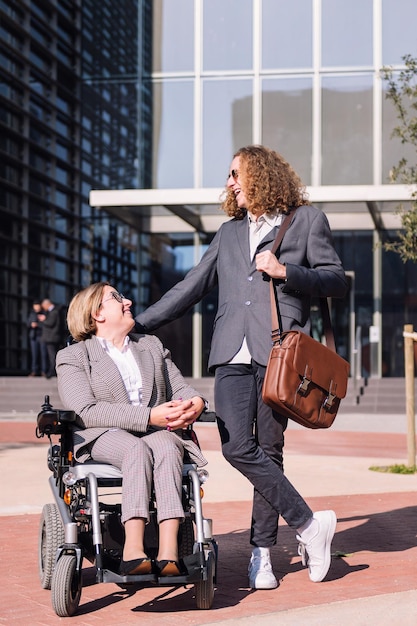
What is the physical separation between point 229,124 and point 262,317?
20.1 metres

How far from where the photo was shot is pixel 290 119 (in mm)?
24000

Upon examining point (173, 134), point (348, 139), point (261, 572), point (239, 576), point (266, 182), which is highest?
point (173, 134)

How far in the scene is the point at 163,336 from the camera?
81.2 feet

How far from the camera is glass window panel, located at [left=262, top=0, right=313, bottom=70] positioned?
24297 millimetres

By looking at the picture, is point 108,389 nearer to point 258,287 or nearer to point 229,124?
point 258,287

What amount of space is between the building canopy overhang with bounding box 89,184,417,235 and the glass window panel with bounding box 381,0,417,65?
3767mm

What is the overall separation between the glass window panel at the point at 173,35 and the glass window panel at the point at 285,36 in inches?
72.8

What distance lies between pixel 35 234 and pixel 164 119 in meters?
6.19

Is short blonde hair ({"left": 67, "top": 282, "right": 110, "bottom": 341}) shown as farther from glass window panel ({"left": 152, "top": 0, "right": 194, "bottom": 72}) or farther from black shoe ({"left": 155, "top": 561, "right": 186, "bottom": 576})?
glass window panel ({"left": 152, "top": 0, "right": 194, "bottom": 72})

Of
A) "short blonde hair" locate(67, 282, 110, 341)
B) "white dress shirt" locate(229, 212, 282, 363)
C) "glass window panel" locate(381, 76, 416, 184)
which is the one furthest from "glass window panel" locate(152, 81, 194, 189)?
"short blonde hair" locate(67, 282, 110, 341)

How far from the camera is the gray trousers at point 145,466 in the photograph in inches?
159

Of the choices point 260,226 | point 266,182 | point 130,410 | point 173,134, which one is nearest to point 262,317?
point 260,226

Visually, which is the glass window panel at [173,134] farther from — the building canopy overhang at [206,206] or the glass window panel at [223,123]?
the building canopy overhang at [206,206]

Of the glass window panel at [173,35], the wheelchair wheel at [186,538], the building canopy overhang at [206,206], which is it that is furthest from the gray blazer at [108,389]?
the glass window panel at [173,35]
